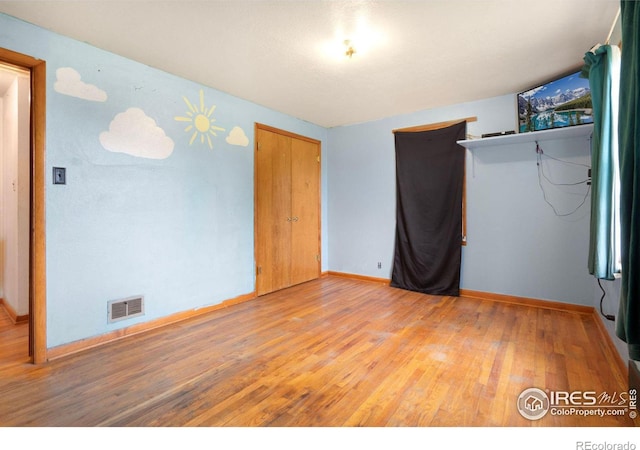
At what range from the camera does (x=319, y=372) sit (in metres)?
2.08

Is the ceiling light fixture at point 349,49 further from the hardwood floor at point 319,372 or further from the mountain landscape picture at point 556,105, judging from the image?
the hardwood floor at point 319,372

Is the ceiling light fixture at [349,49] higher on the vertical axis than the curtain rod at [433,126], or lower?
higher

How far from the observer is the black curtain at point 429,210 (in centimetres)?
392

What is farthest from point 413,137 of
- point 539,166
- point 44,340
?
point 44,340

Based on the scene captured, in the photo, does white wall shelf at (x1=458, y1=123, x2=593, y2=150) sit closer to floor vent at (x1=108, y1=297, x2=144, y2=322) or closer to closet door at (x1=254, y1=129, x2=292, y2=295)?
closet door at (x1=254, y1=129, x2=292, y2=295)

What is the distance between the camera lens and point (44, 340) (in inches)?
88.3

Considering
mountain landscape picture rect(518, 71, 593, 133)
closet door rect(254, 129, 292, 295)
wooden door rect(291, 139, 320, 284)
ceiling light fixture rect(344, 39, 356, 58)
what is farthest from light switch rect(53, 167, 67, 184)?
mountain landscape picture rect(518, 71, 593, 133)

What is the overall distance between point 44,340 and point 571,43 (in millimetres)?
4636

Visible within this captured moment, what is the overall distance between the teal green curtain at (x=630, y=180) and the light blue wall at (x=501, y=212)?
7.22 ft

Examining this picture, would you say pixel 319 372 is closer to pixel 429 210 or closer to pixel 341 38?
pixel 341 38

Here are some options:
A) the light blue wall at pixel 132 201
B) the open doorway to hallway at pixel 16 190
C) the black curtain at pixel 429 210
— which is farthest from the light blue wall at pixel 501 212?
the open doorway to hallway at pixel 16 190

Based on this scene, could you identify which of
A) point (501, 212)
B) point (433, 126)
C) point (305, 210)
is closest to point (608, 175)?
point (501, 212)

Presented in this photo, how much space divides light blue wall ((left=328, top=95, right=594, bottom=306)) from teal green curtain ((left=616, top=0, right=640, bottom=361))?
2202 mm
